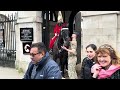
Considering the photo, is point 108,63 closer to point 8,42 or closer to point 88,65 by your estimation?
point 88,65

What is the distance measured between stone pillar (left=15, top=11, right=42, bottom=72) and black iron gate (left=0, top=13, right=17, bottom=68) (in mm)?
685

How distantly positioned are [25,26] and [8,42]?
1.87 m

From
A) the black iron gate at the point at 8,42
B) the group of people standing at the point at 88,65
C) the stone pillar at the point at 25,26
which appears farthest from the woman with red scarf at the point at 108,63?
the black iron gate at the point at 8,42

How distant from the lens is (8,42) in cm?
1177

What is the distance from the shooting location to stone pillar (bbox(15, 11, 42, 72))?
981 cm

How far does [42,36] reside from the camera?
10000mm

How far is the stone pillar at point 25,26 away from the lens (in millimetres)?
9812

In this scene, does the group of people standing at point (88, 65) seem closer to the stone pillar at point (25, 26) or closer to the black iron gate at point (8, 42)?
the stone pillar at point (25, 26)

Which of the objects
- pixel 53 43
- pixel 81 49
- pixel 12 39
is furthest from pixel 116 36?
pixel 12 39

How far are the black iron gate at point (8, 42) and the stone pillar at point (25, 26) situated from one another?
2.25 feet

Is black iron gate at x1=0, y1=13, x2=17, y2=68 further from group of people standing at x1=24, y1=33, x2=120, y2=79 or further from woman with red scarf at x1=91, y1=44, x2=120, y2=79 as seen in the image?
woman with red scarf at x1=91, y1=44, x2=120, y2=79
